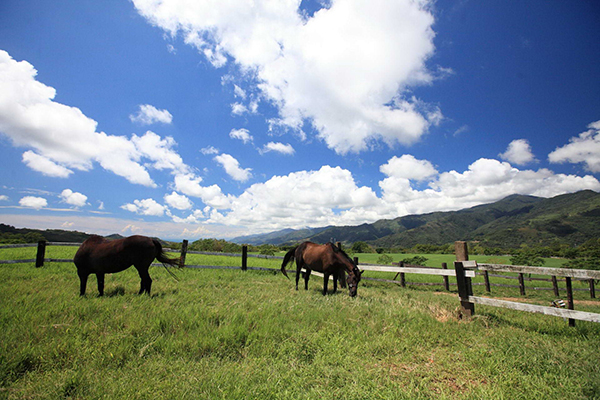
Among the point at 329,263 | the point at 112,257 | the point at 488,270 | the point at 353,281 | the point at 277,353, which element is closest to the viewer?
the point at 277,353

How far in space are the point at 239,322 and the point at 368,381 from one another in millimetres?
2581

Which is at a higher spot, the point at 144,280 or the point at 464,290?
the point at 144,280

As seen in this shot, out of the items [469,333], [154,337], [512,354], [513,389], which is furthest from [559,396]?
[154,337]

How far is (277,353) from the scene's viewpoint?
381 centimetres

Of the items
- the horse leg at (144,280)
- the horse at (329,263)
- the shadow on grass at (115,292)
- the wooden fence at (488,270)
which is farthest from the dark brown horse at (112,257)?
the wooden fence at (488,270)

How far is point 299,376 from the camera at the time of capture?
3215 millimetres

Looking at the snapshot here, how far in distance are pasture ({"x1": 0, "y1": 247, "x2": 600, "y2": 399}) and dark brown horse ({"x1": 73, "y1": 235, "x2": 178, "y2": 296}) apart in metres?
0.87

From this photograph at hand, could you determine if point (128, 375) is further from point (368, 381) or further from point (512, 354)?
point (512, 354)

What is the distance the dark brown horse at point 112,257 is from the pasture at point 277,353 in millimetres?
875

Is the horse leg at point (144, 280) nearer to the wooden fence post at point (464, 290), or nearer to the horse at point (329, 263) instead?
the horse at point (329, 263)

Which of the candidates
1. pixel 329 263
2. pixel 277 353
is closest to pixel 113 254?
pixel 277 353

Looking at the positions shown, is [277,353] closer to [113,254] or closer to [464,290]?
[464,290]

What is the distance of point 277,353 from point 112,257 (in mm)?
5525

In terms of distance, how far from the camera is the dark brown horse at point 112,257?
21.2 feet
